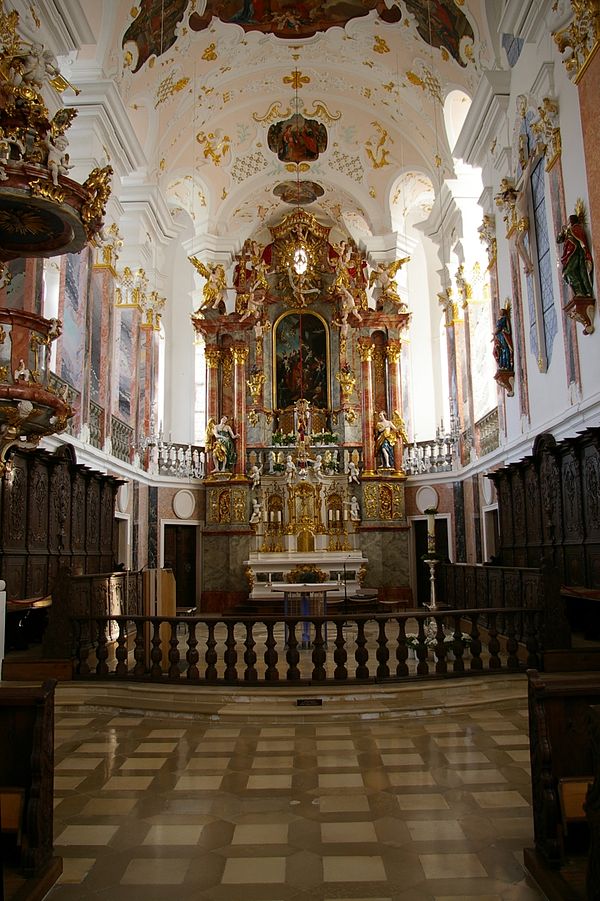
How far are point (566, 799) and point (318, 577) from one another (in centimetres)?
999

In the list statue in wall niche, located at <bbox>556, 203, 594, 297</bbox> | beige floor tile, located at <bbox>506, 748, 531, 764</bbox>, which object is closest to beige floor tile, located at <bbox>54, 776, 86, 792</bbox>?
beige floor tile, located at <bbox>506, 748, 531, 764</bbox>

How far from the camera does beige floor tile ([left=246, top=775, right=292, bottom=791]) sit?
16.1ft

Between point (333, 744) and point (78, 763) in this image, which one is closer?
point (78, 763)

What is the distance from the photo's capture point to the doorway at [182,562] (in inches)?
741

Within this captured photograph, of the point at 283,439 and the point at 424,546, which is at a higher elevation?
the point at 283,439

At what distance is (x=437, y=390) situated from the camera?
821 inches

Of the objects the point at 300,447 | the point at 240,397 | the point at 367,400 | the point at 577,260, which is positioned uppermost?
the point at 240,397

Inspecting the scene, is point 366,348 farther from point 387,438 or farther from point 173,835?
point 173,835

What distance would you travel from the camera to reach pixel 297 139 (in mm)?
19500

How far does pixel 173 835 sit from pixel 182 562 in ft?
49.5

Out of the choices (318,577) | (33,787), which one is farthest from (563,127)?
(33,787)

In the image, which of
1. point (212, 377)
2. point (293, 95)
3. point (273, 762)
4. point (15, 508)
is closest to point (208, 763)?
point (273, 762)

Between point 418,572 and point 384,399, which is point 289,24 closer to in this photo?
point 384,399

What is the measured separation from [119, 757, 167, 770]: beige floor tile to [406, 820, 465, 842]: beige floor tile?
2.08 m
